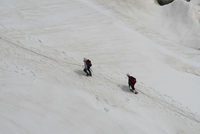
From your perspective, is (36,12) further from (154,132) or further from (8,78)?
(154,132)

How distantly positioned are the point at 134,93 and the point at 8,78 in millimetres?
7545

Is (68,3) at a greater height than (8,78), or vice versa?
(68,3)

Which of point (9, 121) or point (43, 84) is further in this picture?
point (43, 84)

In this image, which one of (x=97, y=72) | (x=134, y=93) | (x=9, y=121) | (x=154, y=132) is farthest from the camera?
(x=97, y=72)

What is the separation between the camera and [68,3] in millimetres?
21531


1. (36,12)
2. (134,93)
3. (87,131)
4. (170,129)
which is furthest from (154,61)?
(36,12)

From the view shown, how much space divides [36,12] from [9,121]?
44.9 feet

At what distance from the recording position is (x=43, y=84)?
1129cm

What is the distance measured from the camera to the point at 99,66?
1405 centimetres

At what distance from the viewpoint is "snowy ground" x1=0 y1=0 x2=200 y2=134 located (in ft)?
32.1

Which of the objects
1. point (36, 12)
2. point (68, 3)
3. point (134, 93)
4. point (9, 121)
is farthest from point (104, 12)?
point (9, 121)

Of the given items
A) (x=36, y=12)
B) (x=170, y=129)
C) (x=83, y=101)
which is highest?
(x=36, y=12)

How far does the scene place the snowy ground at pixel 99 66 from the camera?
9.77 m

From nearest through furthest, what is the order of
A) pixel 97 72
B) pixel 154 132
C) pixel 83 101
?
pixel 154 132
pixel 83 101
pixel 97 72
